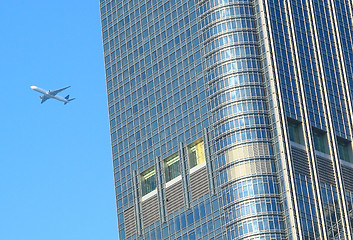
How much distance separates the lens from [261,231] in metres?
197

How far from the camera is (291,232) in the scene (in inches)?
7721

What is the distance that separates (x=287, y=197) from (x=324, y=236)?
969 centimetres

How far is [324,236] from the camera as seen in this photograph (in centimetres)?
19838

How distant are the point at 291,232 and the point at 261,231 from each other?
543 cm

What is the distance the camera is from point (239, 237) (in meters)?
198

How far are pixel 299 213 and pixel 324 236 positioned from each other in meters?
6.25

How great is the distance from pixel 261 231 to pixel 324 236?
Answer: 1160 centimetres

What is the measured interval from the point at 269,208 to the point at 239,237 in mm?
7681

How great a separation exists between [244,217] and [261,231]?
4478 mm

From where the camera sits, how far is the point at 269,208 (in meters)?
200

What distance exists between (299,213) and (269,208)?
18.4 feet

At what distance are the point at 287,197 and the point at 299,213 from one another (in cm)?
372

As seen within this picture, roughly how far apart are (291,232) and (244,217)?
9318 mm

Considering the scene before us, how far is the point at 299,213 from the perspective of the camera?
19788 cm
